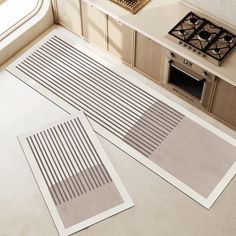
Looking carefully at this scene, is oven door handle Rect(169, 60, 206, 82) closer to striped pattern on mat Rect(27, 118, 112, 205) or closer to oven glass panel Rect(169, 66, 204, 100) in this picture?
oven glass panel Rect(169, 66, 204, 100)

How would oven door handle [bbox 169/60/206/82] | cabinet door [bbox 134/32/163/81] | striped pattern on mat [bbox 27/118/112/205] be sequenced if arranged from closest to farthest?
striped pattern on mat [bbox 27/118/112/205], oven door handle [bbox 169/60/206/82], cabinet door [bbox 134/32/163/81]

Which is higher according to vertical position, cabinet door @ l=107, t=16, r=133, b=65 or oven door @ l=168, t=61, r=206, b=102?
cabinet door @ l=107, t=16, r=133, b=65

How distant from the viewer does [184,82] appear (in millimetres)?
3879

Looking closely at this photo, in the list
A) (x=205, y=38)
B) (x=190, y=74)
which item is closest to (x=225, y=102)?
(x=190, y=74)

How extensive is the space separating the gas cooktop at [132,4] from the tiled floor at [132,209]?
90 cm

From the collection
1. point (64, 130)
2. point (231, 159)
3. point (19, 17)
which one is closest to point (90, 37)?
point (19, 17)

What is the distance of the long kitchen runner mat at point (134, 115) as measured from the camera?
358 cm

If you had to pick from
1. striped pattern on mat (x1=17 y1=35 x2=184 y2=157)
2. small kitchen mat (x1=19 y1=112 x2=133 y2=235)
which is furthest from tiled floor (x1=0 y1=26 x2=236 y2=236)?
striped pattern on mat (x1=17 y1=35 x2=184 y2=157)

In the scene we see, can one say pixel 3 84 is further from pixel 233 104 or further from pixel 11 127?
pixel 233 104

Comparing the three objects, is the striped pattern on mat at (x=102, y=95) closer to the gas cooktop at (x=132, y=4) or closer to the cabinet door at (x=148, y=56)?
the cabinet door at (x=148, y=56)

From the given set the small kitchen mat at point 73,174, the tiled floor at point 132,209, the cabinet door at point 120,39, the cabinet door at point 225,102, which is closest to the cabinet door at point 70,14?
the cabinet door at point 120,39

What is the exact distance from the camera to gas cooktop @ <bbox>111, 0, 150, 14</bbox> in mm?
3783

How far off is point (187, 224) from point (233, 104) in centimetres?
83

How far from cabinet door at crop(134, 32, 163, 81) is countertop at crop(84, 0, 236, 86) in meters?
0.08
